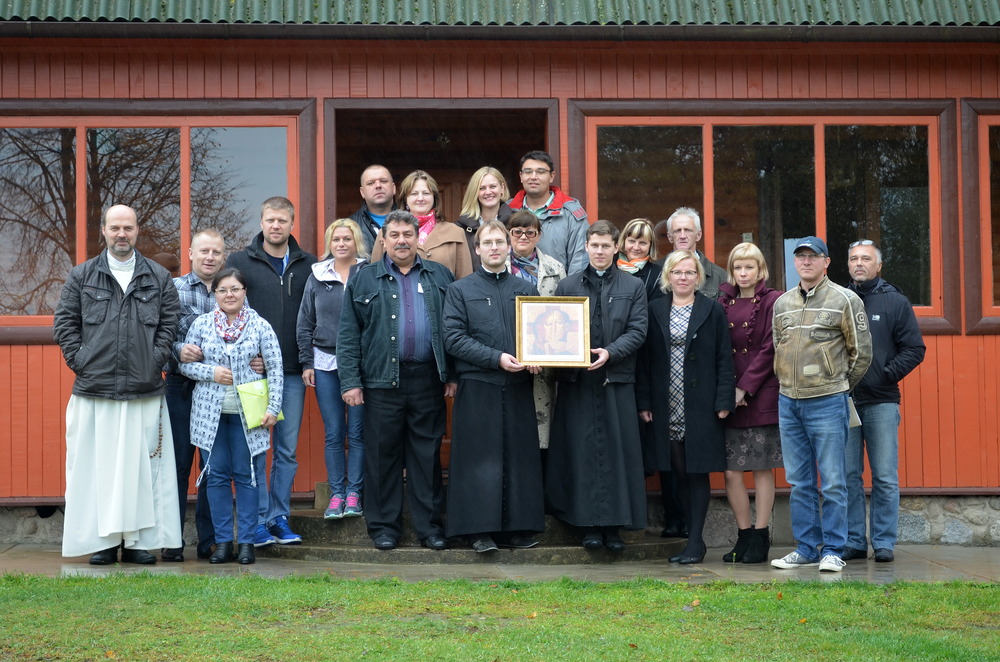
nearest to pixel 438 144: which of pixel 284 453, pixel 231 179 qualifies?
pixel 231 179

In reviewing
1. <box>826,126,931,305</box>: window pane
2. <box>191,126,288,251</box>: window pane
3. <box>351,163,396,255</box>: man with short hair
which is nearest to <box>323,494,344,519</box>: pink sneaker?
<box>351,163,396,255</box>: man with short hair

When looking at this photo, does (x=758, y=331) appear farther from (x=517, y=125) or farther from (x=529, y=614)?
(x=517, y=125)

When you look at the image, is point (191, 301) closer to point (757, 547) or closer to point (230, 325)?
point (230, 325)

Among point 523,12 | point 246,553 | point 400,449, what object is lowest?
point 246,553

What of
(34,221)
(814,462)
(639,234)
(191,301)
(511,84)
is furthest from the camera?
(511,84)

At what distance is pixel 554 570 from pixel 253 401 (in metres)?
2.16

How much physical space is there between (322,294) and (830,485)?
3515 millimetres

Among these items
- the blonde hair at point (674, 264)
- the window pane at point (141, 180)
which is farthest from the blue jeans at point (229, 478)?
the blonde hair at point (674, 264)

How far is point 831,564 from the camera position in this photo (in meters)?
7.62

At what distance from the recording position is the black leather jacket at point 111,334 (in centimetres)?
769

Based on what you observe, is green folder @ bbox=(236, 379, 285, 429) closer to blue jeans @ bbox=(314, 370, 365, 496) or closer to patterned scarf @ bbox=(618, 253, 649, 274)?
blue jeans @ bbox=(314, 370, 365, 496)

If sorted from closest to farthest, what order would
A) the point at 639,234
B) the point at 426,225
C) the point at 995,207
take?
the point at 639,234, the point at 426,225, the point at 995,207

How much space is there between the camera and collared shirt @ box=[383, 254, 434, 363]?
26.2 ft

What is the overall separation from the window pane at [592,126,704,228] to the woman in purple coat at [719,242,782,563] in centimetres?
137
